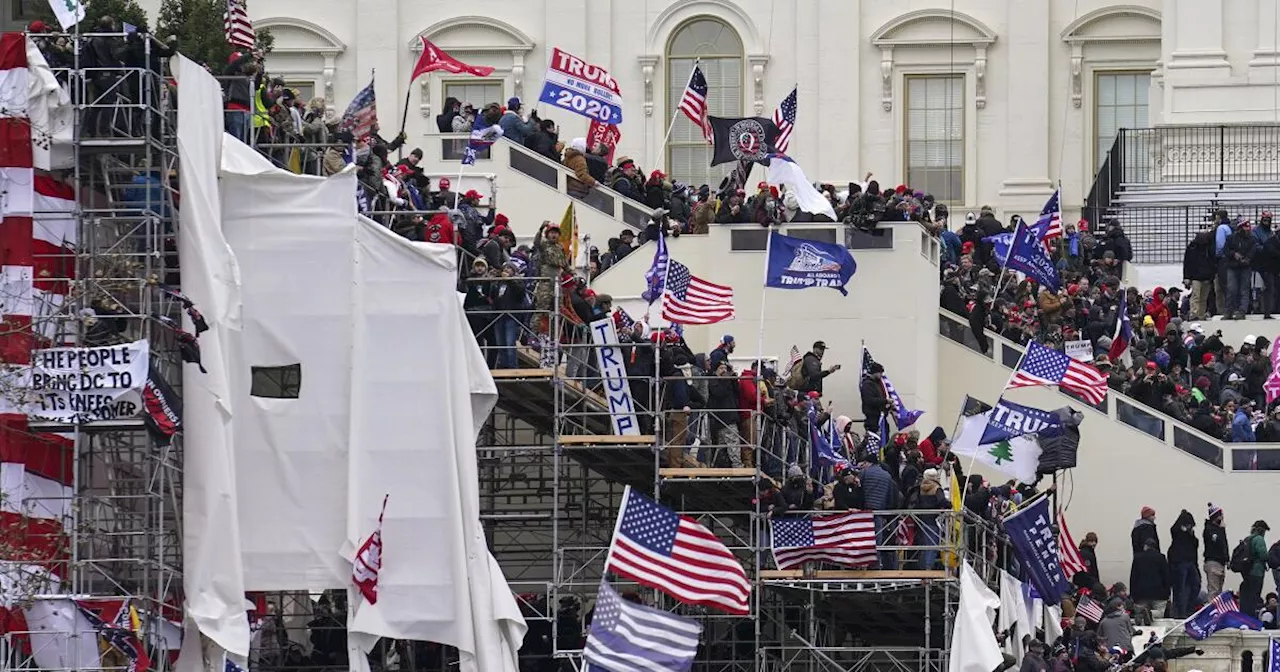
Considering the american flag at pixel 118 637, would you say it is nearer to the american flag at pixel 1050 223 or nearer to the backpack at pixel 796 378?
the backpack at pixel 796 378

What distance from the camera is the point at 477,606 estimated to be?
58.5m

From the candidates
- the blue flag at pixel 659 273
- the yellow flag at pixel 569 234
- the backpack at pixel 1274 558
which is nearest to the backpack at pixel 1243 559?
the backpack at pixel 1274 558

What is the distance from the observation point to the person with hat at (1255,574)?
209ft

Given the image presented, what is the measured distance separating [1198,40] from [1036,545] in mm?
20540

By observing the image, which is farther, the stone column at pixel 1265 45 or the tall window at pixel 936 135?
the tall window at pixel 936 135

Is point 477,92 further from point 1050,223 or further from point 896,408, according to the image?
point 896,408

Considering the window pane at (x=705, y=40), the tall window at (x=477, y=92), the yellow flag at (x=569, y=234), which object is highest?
the window pane at (x=705, y=40)

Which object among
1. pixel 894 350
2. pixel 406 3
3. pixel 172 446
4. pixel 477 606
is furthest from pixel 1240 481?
pixel 406 3

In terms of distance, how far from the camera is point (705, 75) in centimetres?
8569

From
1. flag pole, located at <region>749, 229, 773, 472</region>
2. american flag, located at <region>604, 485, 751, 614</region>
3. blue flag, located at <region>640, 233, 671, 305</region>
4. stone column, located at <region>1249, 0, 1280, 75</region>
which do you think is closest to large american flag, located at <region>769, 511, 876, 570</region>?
flag pole, located at <region>749, 229, 773, 472</region>

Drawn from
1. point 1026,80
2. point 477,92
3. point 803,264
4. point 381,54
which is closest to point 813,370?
Answer: point 803,264

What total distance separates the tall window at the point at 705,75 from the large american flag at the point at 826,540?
962 inches

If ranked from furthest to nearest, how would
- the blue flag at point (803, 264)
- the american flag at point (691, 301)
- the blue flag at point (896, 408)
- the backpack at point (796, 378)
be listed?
the blue flag at point (896, 408)
the blue flag at point (803, 264)
the backpack at point (796, 378)
the american flag at point (691, 301)

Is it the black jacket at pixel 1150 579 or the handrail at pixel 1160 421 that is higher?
the handrail at pixel 1160 421
